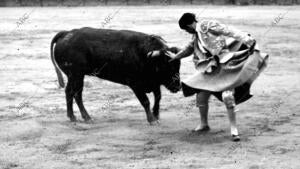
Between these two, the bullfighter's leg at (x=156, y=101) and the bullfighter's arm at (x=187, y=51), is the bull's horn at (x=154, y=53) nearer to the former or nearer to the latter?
the bullfighter's arm at (x=187, y=51)

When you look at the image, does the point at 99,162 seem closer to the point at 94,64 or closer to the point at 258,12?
the point at 94,64

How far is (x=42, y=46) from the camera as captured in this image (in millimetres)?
16516

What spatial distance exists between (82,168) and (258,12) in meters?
18.4

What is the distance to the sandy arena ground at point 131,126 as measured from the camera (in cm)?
711

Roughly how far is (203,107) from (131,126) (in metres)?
1.08

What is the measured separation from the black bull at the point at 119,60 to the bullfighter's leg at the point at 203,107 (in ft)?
2.62

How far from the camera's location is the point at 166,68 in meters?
8.87

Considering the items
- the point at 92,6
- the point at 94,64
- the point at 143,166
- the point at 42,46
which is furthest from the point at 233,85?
the point at 92,6

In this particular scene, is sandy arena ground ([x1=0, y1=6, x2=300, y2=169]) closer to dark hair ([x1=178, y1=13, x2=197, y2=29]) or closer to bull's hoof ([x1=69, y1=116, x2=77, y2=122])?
bull's hoof ([x1=69, y1=116, x2=77, y2=122])

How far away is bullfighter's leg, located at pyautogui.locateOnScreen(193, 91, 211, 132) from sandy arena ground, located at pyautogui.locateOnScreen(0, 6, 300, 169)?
17 centimetres

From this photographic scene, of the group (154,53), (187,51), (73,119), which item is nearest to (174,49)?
(154,53)

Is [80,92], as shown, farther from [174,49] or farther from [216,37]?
[216,37]

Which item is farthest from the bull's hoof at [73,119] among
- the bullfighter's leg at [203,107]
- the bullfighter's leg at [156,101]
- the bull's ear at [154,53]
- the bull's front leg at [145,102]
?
the bullfighter's leg at [203,107]

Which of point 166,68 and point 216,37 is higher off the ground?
point 216,37
